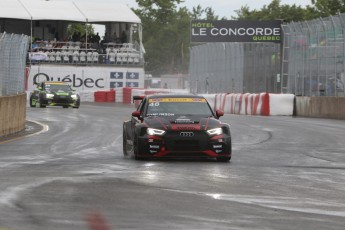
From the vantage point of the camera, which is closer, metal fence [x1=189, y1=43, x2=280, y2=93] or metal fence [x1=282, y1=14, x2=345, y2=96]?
metal fence [x1=282, y1=14, x2=345, y2=96]

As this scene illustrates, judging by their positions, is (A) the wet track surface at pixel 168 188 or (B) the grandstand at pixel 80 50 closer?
(A) the wet track surface at pixel 168 188

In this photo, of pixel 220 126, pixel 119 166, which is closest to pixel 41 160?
pixel 119 166

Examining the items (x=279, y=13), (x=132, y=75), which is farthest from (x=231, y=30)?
(x=279, y=13)

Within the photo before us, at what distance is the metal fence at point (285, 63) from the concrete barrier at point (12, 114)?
1926cm

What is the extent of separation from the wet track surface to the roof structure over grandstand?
43.9 meters

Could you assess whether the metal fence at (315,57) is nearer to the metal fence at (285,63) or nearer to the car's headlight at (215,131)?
the metal fence at (285,63)

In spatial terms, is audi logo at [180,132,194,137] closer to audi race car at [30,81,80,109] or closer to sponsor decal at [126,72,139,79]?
audi race car at [30,81,80,109]

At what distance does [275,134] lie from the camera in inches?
1000

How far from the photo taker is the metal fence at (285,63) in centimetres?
4378

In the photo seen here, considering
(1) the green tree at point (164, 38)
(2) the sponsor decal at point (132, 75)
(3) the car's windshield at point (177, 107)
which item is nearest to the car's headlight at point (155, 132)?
(3) the car's windshield at point (177, 107)

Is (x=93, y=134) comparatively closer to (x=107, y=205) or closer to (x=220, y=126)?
(x=220, y=126)

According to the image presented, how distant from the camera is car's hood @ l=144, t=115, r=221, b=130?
16.0 meters

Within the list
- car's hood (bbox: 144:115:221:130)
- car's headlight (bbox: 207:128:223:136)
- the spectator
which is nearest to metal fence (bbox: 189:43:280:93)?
the spectator

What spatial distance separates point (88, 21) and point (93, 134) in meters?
42.3
